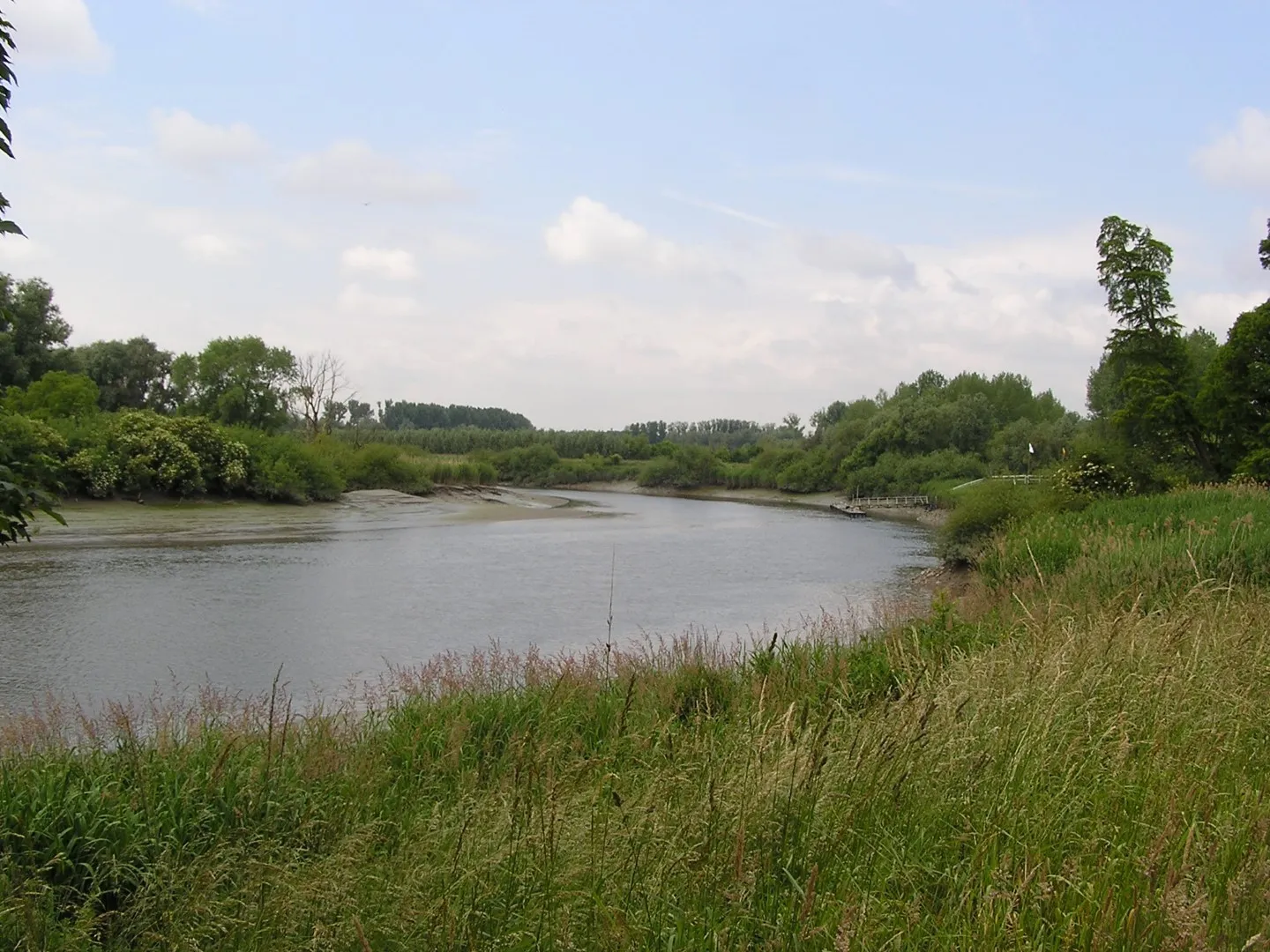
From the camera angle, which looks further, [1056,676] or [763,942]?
[1056,676]

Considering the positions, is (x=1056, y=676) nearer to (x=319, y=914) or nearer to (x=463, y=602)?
(x=319, y=914)

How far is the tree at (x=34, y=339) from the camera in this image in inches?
2000

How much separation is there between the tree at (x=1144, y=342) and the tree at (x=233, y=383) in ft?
179

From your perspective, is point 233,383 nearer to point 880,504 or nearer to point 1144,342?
point 880,504

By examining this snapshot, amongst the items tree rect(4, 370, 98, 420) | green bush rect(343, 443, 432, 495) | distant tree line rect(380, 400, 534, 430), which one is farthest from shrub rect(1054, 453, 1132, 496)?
distant tree line rect(380, 400, 534, 430)

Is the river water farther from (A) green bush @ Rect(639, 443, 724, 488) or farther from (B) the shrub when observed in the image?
(A) green bush @ Rect(639, 443, 724, 488)

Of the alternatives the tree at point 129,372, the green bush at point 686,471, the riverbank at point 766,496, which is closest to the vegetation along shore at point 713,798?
the riverbank at point 766,496

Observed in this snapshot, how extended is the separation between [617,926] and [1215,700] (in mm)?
3424

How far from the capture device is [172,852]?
4.87m

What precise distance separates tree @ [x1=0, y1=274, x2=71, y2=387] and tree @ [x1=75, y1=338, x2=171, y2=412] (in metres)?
11.4

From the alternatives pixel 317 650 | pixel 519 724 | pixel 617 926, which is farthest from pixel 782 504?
pixel 617 926

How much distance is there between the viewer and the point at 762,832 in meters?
3.33

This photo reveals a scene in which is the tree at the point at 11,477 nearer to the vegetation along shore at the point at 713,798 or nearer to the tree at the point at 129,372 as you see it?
the vegetation along shore at the point at 713,798

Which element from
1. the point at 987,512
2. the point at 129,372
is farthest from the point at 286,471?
the point at 987,512
